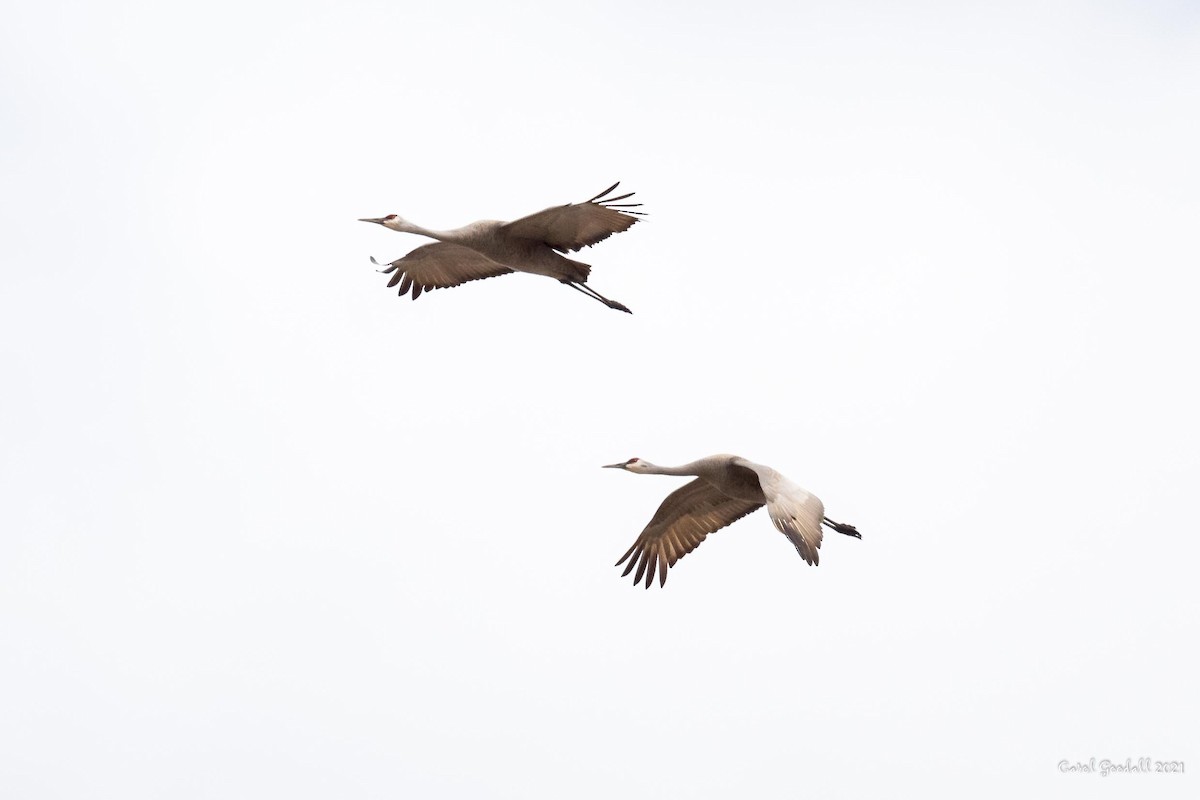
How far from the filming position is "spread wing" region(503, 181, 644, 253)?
1853 centimetres

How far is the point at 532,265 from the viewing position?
1955 cm

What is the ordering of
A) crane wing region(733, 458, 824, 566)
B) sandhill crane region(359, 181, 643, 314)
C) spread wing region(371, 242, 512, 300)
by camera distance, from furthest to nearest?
1. spread wing region(371, 242, 512, 300)
2. sandhill crane region(359, 181, 643, 314)
3. crane wing region(733, 458, 824, 566)

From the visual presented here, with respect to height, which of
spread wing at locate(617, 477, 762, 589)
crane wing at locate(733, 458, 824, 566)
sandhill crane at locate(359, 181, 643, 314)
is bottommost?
crane wing at locate(733, 458, 824, 566)

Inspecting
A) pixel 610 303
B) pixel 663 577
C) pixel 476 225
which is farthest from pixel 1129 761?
pixel 476 225

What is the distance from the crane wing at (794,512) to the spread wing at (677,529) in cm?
203

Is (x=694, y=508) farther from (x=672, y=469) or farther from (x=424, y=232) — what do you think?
(x=424, y=232)

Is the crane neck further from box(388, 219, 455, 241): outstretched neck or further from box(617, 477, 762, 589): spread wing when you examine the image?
box(617, 477, 762, 589): spread wing

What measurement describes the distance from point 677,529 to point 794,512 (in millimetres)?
3518

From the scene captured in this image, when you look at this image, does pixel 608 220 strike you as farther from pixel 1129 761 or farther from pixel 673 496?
pixel 1129 761

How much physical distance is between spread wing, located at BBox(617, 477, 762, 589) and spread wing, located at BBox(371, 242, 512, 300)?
3583 mm

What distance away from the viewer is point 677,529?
2005 cm

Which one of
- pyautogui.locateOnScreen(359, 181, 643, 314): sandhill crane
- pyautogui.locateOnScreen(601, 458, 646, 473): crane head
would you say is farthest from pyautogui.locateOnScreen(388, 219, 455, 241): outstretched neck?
pyautogui.locateOnScreen(601, 458, 646, 473): crane head

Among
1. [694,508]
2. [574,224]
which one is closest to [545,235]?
[574,224]

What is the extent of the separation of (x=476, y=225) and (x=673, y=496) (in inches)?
140
